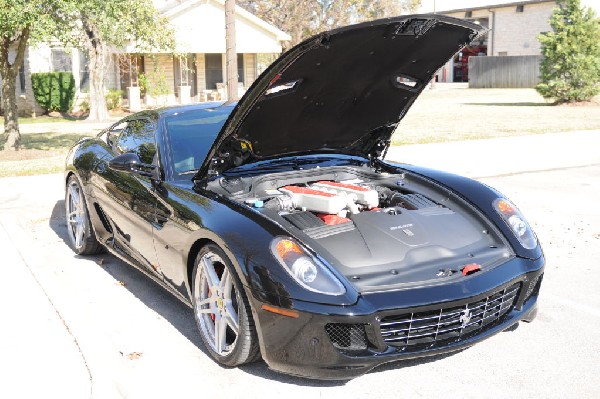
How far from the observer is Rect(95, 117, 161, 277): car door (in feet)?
16.0

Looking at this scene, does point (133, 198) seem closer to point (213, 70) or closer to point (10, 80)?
point (10, 80)

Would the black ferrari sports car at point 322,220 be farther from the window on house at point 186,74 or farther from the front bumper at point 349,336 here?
the window on house at point 186,74

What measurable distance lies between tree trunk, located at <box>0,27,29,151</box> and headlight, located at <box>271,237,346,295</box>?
11040mm

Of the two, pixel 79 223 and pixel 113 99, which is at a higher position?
pixel 113 99

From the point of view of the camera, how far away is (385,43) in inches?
181

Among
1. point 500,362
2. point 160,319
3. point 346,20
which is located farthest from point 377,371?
point 346,20

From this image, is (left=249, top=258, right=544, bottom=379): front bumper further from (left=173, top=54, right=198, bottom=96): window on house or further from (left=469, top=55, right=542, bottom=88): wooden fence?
(left=469, top=55, right=542, bottom=88): wooden fence

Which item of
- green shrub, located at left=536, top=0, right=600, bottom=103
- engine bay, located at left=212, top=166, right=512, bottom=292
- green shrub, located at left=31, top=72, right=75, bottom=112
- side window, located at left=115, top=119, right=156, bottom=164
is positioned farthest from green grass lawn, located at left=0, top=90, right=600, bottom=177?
engine bay, located at left=212, top=166, right=512, bottom=292

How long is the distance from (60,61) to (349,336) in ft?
87.9

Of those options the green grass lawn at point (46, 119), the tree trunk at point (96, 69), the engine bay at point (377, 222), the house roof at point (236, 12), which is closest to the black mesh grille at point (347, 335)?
the engine bay at point (377, 222)

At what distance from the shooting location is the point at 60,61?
91.2 feet

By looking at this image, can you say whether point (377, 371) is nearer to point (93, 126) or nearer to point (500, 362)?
point (500, 362)

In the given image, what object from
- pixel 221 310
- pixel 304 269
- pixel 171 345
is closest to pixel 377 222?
pixel 304 269

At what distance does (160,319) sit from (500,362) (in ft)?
7.29
